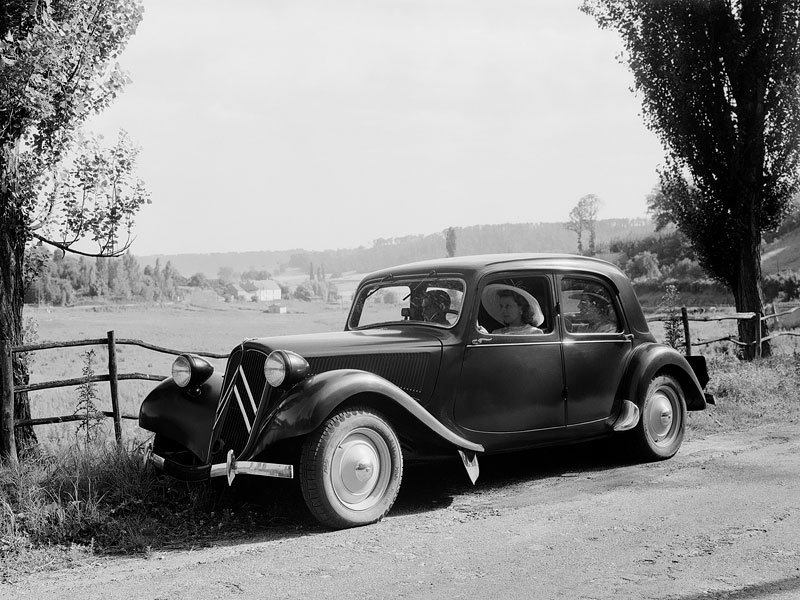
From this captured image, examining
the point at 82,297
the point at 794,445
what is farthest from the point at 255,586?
the point at 82,297

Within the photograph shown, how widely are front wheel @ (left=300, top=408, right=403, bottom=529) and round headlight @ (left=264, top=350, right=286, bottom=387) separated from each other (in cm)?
40

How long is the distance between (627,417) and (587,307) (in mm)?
983

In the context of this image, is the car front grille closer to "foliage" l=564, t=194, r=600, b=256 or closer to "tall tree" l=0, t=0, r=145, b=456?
"tall tree" l=0, t=0, r=145, b=456

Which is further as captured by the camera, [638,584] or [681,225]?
[681,225]

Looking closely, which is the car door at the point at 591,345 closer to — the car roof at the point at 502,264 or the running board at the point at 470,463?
the car roof at the point at 502,264

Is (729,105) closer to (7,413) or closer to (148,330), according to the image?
(7,413)

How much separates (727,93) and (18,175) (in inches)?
515

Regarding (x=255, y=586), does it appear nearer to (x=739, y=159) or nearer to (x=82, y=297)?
(x=739, y=159)

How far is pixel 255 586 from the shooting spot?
396 centimetres

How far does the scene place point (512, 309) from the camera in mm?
6230

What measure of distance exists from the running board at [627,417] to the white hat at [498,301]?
1126mm

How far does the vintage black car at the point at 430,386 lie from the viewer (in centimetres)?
504

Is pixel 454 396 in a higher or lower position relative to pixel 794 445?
higher

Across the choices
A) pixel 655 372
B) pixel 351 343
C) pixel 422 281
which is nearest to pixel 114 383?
pixel 351 343
